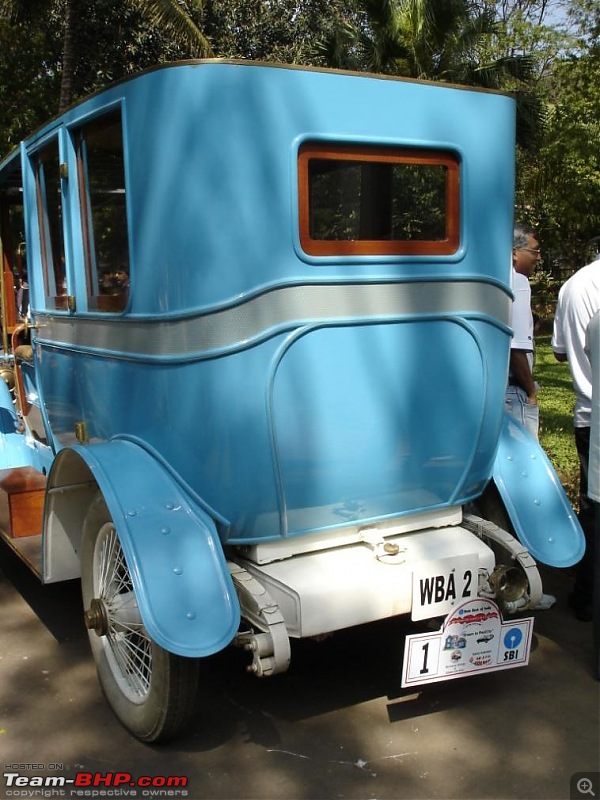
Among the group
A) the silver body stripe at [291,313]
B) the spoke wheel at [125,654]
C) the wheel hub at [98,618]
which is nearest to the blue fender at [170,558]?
the spoke wheel at [125,654]

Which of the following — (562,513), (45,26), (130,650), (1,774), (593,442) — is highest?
(45,26)

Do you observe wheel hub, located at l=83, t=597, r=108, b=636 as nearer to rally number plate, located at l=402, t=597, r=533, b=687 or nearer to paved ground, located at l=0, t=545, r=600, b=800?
paved ground, located at l=0, t=545, r=600, b=800

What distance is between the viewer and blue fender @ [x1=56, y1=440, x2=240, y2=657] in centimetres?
262

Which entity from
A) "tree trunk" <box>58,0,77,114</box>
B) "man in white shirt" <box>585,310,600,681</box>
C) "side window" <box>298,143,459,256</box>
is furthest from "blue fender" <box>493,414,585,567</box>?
"tree trunk" <box>58,0,77,114</box>

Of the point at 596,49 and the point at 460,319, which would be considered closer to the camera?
the point at 460,319

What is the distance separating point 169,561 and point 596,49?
16.4 metres

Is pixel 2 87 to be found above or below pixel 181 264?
above

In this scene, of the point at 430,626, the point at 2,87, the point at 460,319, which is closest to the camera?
the point at 460,319

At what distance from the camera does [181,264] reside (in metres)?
2.82

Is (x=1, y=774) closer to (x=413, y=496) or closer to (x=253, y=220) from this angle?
(x=413, y=496)

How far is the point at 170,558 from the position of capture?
2752 millimetres

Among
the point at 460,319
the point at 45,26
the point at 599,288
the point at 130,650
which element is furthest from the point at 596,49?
the point at 130,650

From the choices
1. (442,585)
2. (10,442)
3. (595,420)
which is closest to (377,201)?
(595,420)

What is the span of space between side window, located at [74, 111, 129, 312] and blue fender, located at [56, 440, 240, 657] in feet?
2.44
